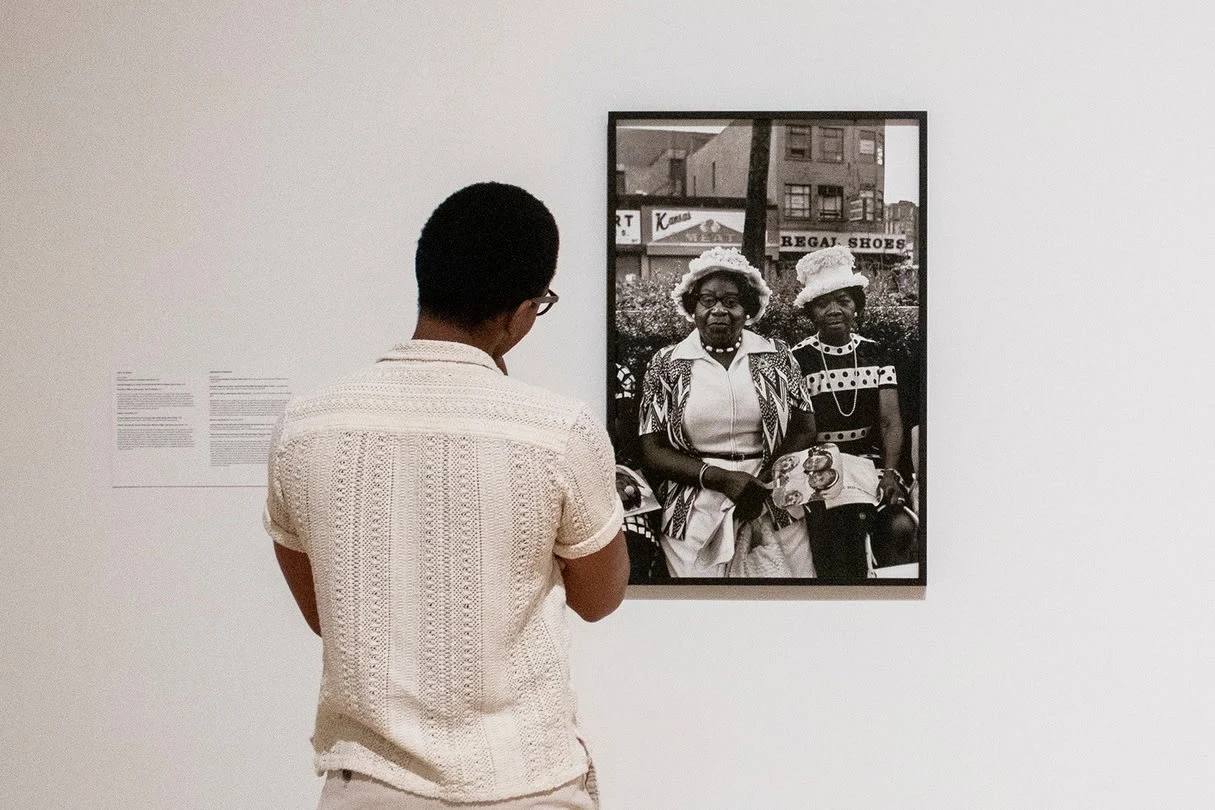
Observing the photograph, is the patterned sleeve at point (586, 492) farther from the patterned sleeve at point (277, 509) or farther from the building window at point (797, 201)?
the building window at point (797, 201)

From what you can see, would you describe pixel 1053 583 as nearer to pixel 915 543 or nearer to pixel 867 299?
pixel 915 543

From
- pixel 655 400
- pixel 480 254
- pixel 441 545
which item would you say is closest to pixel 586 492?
pixel 441 545

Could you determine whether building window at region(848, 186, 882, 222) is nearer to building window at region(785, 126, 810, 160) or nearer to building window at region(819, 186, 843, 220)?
building window at region(819, 186, 843, 220)

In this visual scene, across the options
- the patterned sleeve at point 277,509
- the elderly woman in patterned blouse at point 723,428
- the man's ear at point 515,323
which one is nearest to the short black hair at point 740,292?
the elderly woman in patterned blouse at point 723,428

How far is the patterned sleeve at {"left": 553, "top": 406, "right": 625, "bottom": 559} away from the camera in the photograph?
1.18 meters

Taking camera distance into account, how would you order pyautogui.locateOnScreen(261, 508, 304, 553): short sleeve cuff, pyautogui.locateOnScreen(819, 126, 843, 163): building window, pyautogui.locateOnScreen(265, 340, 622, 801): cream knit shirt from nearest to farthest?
pyautogui.locateOnScreen(265, 340, 622, 801): cream knit shirt, pyautogui.locateOnScreen(261, 508, 304, 553): short sleeve cuff, pyautogui.locateOnScreen(819, 126, 843, 163): building window

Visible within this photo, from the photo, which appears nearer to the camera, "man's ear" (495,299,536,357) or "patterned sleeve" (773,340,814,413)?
"man's ear" (495,299,536,357)

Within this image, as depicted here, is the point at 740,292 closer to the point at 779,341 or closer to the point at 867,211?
the point at 779,341

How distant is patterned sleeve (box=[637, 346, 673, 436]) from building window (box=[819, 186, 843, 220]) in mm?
387

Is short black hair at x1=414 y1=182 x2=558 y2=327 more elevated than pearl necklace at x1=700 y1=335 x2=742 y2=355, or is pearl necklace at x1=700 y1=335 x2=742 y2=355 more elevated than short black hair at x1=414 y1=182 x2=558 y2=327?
short black hair at x1=414 y1=182 x2=558 y2=327

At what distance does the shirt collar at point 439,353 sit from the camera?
1.18 metres

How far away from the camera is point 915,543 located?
1.95 m

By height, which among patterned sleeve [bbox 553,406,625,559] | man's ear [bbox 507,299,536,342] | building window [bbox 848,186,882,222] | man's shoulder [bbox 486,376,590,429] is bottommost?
patterned sleeve [bbox 553,406,625,559]

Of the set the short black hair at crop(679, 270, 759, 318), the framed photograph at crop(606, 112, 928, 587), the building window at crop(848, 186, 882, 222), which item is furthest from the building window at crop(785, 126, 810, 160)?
the short black hair at crop(679, 270, 759, 318)
